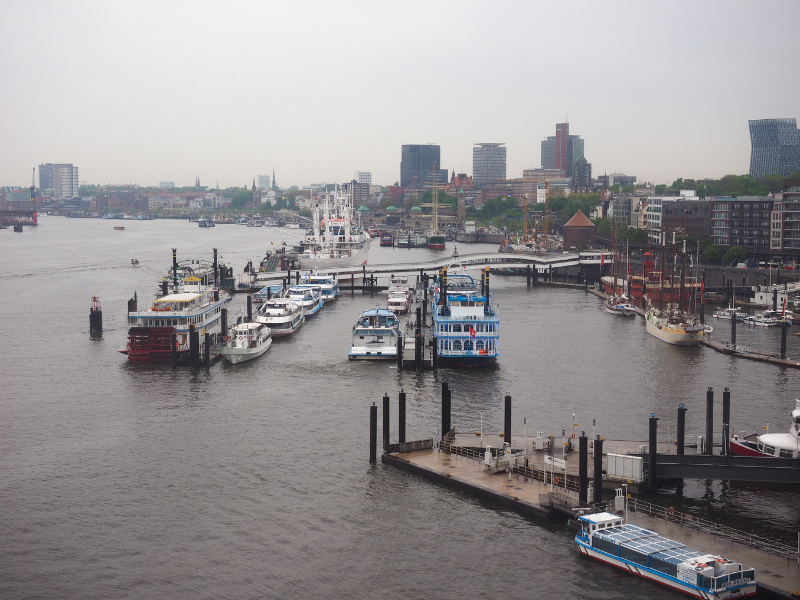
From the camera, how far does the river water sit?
18922 millimetres

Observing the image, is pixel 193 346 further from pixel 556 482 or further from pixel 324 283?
pixel 324 283

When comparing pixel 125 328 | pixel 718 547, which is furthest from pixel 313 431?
pixel 125 328

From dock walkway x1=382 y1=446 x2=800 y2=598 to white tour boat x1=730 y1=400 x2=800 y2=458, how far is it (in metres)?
4.63

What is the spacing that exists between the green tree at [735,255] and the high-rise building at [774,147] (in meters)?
77.2

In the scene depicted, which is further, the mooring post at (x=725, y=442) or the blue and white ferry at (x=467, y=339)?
the blue and white ferry at (x=467, y=339)

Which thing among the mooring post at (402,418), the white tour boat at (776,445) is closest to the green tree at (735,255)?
the white tour boat at (776,445)

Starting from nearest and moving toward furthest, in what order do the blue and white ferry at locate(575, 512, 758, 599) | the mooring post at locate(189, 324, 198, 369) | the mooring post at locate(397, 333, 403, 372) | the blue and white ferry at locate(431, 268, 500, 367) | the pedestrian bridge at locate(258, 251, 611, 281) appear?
the blue and white ferry at locate(575, 512, 758, 599) < the mooring post at locate(397, 333, 403, 372) < the mooring post at locate(189, 324, 198, 369) < the blue and white ferry at locate(431, 268, 500, 367) < the pedestrian bridge at locate(258, 251, 611, 281)

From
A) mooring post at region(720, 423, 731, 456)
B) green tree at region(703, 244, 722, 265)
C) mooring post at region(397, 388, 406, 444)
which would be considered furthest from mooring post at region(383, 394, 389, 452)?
green tree at region(703, 244, 722, 265)

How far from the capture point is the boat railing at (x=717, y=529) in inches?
731

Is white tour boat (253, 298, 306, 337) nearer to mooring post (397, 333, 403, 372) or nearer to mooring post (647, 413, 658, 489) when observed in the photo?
mooring post (397, 333, 403, 372)

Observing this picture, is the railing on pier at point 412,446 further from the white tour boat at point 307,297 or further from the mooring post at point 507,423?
the white tour boat at point 307,297

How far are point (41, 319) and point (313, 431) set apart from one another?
30453 millimetres

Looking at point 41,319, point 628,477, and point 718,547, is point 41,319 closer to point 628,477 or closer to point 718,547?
point 628,477

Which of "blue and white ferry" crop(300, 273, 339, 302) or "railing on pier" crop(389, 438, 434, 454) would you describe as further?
"blue and white ferry" crop(300, 273, 339, 302)
